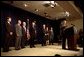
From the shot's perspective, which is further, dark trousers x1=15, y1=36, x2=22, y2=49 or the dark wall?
the dark wall

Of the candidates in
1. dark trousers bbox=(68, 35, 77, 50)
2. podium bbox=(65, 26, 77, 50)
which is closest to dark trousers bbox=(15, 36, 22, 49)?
podium bbox=(65, 26, 77, 50)

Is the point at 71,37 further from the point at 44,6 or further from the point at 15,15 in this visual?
the point at 15,15

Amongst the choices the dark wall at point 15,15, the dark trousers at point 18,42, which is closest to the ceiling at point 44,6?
the dark wall at point 15,15

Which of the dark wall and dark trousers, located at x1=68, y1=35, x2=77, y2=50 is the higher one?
the dark wall

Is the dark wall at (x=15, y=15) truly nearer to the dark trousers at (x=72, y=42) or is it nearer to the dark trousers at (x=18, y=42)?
the dark trousers at (x=18, y=42)

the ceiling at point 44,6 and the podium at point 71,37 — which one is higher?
the ceiling at point 44,6

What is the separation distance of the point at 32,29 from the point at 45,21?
6.85 meters

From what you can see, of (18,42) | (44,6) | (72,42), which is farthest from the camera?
(44,6)

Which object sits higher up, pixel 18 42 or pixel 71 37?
pixel 71 37

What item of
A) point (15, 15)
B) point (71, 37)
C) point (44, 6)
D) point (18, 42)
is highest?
point (44, 6)

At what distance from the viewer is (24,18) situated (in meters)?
12.9

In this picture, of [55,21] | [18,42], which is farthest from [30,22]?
[55,21]

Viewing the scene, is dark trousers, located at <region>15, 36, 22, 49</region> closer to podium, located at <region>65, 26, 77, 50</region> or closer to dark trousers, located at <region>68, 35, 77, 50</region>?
podium, located at <region>65, 26, 77, 50</region>

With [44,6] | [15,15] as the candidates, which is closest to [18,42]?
[15,15]
